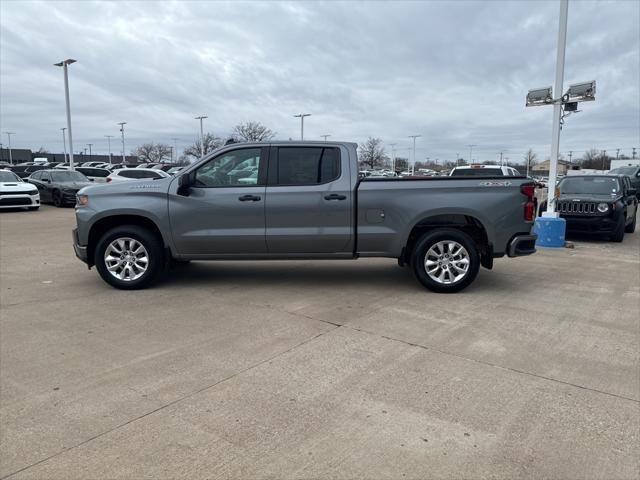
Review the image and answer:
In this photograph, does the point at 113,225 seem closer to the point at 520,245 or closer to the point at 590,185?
the point at 520,245

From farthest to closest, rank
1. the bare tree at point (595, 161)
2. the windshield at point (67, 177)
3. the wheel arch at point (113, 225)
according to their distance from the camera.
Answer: the bare tree at point (595, 161)
the windshield at point (67, 177)
the wheel arch at point (113, 225)

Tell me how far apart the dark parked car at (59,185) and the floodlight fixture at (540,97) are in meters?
17.0

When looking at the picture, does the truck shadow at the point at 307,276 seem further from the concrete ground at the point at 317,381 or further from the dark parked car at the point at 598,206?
the dark parked car at the point at 598,206

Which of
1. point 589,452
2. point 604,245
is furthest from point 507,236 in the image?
point 604,245

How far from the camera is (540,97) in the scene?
10734 millimetres

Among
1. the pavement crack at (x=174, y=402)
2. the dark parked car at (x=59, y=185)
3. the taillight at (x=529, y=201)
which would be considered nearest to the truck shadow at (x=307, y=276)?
the taillight at (x=529, y=201)

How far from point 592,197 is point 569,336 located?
820cm

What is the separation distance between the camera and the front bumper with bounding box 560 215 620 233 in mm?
11219

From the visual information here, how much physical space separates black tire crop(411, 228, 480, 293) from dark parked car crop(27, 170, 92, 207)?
695 inches

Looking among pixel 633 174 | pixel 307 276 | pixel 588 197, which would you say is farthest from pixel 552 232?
pixel 633 174

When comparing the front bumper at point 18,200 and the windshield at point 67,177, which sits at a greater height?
the windshield at point 67,177

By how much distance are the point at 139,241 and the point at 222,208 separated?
1.17m

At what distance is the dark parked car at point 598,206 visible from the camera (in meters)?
11.2

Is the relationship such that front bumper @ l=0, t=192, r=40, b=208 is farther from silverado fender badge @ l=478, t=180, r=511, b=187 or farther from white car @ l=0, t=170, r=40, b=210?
silverado fender badge @ l=478, t=180, r=511, b=187
